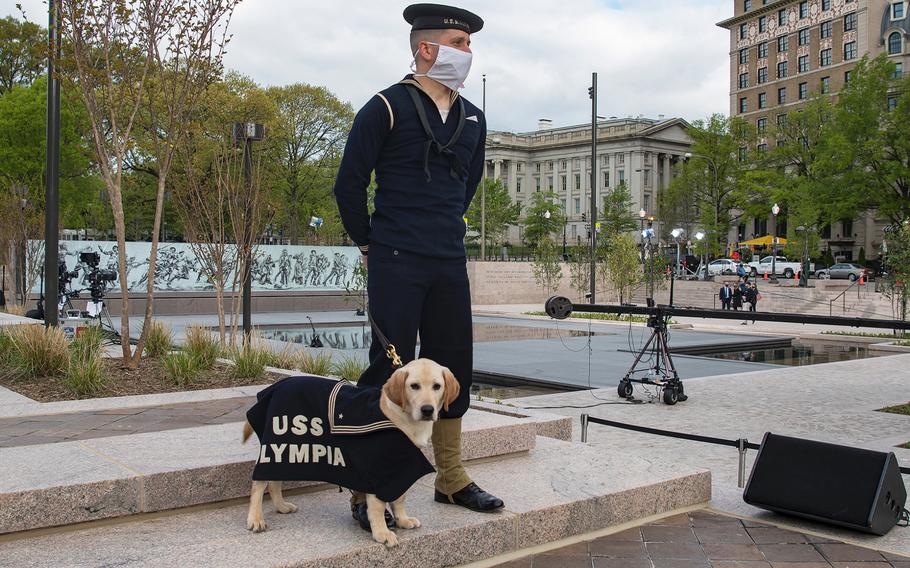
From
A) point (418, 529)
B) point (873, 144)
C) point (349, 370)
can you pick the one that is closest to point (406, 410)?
point (418, 529)

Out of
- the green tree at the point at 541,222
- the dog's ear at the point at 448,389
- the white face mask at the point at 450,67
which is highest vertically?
the green tree at the point at 541,222

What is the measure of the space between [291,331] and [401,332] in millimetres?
18946

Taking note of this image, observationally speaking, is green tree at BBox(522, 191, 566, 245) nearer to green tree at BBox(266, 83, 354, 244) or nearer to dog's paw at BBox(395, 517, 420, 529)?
green tree at BBox(266, 83, 354, 244)

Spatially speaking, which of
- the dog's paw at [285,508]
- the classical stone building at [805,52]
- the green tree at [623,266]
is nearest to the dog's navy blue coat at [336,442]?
the dog's paw at [285,508]

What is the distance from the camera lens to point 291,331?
2231cm

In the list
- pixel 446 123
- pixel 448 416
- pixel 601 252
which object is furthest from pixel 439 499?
pixel 601 252

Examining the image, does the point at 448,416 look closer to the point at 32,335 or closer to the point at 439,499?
the point at 439,499

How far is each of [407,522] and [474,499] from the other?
49 centimetres

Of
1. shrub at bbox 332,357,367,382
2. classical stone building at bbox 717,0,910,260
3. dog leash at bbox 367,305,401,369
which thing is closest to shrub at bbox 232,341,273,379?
shrub at bbox 332,357,367,382

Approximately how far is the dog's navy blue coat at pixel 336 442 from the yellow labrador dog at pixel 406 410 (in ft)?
0.05

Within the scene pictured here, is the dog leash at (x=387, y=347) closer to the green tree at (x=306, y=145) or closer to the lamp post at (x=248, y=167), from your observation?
the lamp post at (x=248, y=167)

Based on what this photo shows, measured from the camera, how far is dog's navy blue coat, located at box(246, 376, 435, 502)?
3469 millimetres

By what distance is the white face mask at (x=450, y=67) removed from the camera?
390 centimetres

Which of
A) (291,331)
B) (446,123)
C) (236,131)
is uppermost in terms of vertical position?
(236,131)
